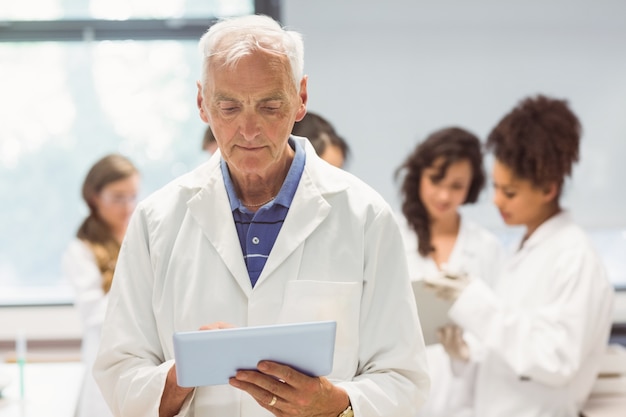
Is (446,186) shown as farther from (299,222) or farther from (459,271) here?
(299,222)

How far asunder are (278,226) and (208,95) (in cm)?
27

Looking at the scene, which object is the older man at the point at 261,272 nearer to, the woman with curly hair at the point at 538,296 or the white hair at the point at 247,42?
the white hair at the point at 247,42

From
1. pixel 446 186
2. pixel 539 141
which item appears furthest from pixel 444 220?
pixel 539 141

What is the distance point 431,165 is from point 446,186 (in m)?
0.10

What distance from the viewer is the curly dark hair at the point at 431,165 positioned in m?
3.07

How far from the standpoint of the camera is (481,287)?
2.69m

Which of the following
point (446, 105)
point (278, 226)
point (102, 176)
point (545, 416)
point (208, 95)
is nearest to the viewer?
point (208, 95)

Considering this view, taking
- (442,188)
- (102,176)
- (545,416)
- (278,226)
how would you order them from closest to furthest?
(278,226) → (545,416) → (442,188) → (102,176)

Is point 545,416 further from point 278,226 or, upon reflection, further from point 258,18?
point 258,18

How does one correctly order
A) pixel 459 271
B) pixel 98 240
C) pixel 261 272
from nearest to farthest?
pixel 261 272, pixel 459 271, pixel 98 240

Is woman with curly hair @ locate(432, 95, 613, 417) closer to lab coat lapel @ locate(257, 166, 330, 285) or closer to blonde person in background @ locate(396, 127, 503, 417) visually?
blonde person in background @ locate(396, 127, 503, 417)

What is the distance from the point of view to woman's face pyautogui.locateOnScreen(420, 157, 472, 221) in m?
3.05

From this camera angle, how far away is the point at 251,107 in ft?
4.74

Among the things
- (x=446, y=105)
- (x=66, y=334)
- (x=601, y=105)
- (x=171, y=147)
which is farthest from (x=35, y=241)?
(x=601, y=105)
